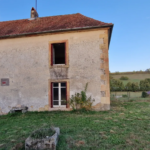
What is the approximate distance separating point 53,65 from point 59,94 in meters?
1.75

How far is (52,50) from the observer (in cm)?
827

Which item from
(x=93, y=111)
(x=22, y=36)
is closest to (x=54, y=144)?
(x=93, y=111)

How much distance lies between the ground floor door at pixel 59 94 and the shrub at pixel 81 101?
1.79 feet

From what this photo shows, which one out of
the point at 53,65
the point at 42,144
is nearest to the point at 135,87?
the point at 53,65

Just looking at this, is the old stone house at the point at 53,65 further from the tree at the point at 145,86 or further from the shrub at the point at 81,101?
the tree at the point at 145,86

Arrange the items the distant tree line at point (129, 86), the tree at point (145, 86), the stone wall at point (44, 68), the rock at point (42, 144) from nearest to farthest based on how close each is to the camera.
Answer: the rock at point (42, 144) < the stone wall at point (44, 68) < the distant tree line at point (129, 86) < the tree at point (145, 86)

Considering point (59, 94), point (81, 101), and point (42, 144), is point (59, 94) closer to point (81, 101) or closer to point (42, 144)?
point (81, 101)

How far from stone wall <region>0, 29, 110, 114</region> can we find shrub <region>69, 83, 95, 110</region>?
27 cm

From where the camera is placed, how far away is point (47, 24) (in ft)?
29.5

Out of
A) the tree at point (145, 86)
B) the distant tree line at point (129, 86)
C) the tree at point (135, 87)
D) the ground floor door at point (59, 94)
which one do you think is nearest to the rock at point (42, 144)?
the ground floor door at point (59, 94)

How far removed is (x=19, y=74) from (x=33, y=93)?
1.48 m

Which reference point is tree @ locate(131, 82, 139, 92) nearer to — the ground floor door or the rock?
the ground floor door

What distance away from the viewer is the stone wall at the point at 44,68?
7602 mm

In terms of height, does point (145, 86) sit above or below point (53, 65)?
below
